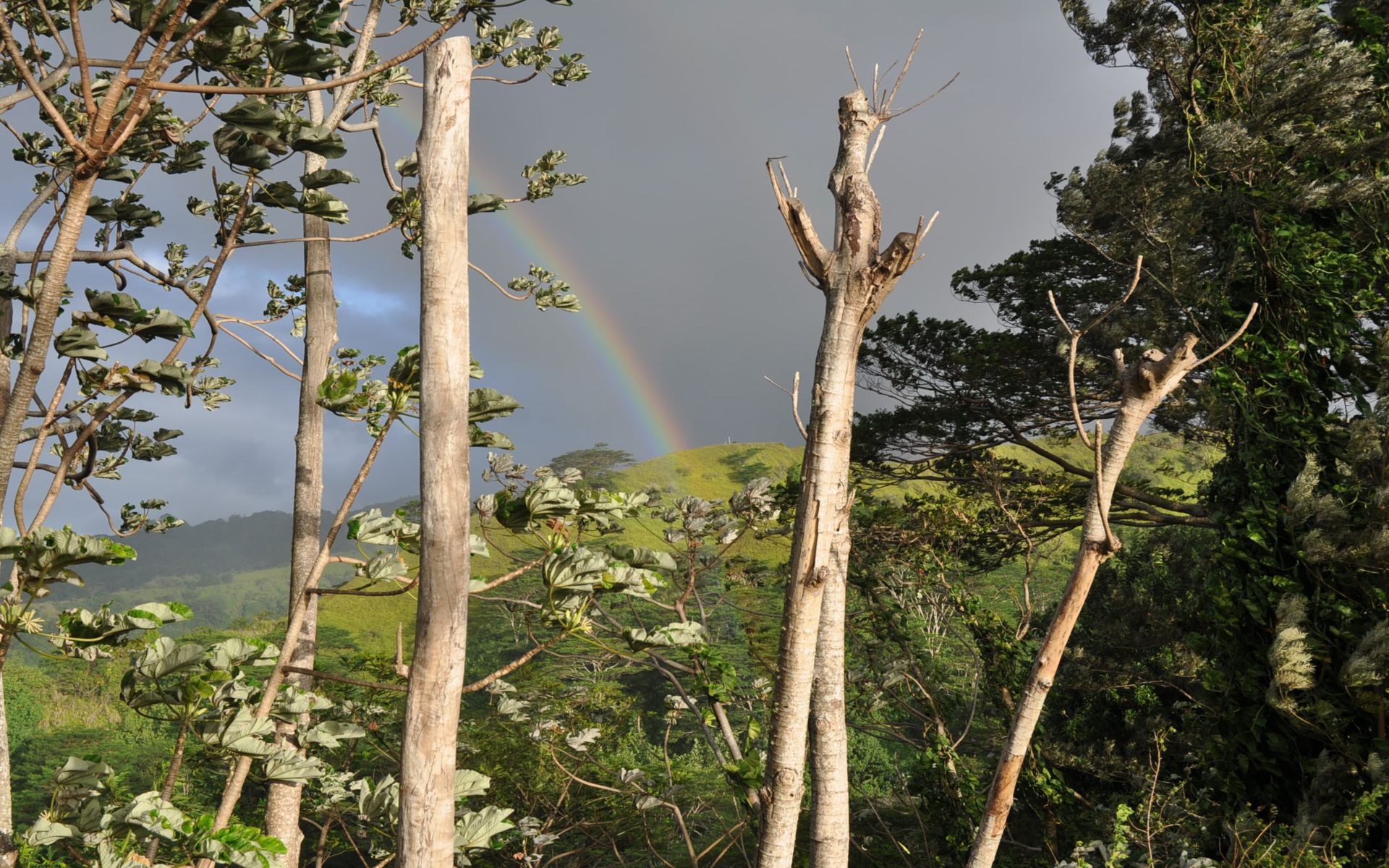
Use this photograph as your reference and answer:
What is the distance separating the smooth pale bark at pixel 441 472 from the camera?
1998 mm

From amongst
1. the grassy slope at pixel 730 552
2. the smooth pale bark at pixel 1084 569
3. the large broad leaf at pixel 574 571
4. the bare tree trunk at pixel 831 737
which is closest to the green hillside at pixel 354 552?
the grassy slope at pixel 730 552

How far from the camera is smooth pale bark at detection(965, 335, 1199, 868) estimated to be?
2811 mm

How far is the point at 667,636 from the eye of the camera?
286 centimetres

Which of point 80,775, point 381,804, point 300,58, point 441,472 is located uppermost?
point 300,58

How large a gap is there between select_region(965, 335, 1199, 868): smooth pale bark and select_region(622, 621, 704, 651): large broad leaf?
1093 millimetres

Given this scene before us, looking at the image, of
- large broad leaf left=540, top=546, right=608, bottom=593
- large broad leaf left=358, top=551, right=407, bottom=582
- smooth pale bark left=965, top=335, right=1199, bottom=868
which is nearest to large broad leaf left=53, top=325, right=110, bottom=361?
large broad leaf left=358, top=551, right=407, bottom=582

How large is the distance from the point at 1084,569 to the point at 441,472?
2095 millimetres

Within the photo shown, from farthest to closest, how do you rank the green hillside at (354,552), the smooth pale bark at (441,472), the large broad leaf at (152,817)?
the green hillside at (354,552) < the large broad leaf at (152,817) < the smooth pale bark at (441,472)

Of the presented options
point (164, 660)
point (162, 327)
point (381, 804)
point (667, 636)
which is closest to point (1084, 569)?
point (667, 636)

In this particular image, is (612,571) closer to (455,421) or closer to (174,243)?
(455,421)

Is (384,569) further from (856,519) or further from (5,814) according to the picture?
(856,519)

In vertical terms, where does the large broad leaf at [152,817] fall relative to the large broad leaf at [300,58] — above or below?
below

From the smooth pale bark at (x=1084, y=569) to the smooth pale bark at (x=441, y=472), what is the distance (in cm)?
183

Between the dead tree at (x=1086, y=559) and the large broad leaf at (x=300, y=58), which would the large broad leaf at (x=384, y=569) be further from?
the dead tree at (x=1086, y=559)
